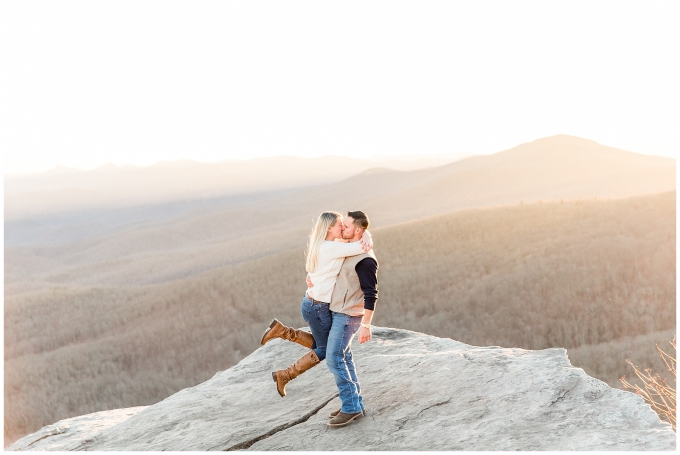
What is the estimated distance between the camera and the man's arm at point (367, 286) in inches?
213

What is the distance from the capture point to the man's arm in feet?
17.7

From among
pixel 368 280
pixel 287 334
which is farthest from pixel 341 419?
pixel 368 280

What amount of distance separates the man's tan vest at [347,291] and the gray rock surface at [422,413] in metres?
1.10

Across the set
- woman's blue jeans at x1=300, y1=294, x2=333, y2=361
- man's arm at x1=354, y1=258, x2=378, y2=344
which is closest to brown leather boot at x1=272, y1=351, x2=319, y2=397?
woman's blue jeans at x1=300, y1=294, x2=333, y2=361

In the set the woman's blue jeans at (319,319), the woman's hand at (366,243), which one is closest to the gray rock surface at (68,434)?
the woman's blue jeans at (319,319)

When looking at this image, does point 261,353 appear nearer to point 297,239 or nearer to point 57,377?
point 57,377

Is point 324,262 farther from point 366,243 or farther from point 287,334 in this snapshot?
point 287,334

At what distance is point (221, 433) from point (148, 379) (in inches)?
424

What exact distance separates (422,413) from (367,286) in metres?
1.35

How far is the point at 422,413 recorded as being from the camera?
5.47 metres

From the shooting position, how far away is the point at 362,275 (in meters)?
5.45

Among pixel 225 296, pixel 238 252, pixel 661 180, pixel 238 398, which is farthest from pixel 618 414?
Result: pixel 661 180

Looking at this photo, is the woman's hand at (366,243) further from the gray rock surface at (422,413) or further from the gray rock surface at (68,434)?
the gray rock surface at (68,434)

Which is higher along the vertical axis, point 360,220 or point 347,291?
point 360,220
